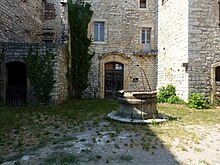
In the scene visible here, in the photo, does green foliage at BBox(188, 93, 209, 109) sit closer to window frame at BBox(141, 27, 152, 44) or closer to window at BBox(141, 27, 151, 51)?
window at BBox(141, 27, 151, 51)

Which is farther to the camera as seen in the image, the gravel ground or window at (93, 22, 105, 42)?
window at (93, 22, 105, 42)

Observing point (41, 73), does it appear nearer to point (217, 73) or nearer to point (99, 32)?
point (99, 32)

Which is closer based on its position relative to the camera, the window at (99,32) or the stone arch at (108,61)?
the stone arch at (108,61)

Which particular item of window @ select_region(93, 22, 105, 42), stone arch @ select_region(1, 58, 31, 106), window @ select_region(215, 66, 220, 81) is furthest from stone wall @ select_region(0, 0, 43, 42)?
window @ select_region(215, 66, 220, 81)

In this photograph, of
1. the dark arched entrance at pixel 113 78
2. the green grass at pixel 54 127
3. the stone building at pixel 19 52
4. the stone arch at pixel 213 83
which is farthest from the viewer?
the dark arched entrance at pixel 113 78

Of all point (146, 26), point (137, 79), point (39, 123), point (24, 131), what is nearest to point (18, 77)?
point (39, 123)

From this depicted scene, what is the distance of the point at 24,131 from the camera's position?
5.53 meters

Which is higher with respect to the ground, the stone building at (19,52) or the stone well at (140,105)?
the stone building at (19,52)

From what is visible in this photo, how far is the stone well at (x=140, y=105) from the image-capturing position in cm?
659

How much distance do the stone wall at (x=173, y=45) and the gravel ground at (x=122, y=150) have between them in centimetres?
555

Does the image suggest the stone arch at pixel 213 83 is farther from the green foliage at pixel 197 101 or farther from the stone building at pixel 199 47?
the green foliage at pixel 197 101

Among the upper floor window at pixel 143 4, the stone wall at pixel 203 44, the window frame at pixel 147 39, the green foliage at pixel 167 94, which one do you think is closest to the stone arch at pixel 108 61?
the window frame at pixel 147 39

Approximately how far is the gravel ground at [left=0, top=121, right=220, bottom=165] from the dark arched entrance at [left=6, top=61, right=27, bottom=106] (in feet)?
15.7

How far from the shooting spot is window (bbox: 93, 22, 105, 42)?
44.3 ft
